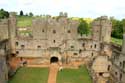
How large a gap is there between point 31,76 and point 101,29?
19137mm

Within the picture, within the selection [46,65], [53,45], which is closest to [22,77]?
[46,65]

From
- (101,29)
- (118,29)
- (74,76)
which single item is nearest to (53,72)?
(74,76)

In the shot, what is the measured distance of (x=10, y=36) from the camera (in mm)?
48781

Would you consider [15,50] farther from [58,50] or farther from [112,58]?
[112,58]

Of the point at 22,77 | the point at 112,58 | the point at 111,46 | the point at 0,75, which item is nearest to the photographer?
the point at 0,75

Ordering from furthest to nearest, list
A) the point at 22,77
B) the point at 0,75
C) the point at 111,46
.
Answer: the point at 111,46 < the point at 22,77 < the point at 0,75

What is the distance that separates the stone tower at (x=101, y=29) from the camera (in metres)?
49.3

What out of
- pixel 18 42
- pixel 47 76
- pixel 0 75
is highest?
pixel 18 42

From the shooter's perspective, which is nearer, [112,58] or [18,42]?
[112,58]

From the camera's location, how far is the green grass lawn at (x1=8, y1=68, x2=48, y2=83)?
127ft

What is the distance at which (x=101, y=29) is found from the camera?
4934 centimetres

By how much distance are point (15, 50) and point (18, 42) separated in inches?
76.4

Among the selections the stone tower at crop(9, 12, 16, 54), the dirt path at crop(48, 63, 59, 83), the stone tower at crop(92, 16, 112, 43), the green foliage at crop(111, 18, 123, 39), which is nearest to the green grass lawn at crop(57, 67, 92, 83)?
the dirt path at crop(48, 63, 59, 83)

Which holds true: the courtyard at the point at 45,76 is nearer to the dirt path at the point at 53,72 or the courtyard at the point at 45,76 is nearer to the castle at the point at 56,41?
the dirt path at the point at 53,72
